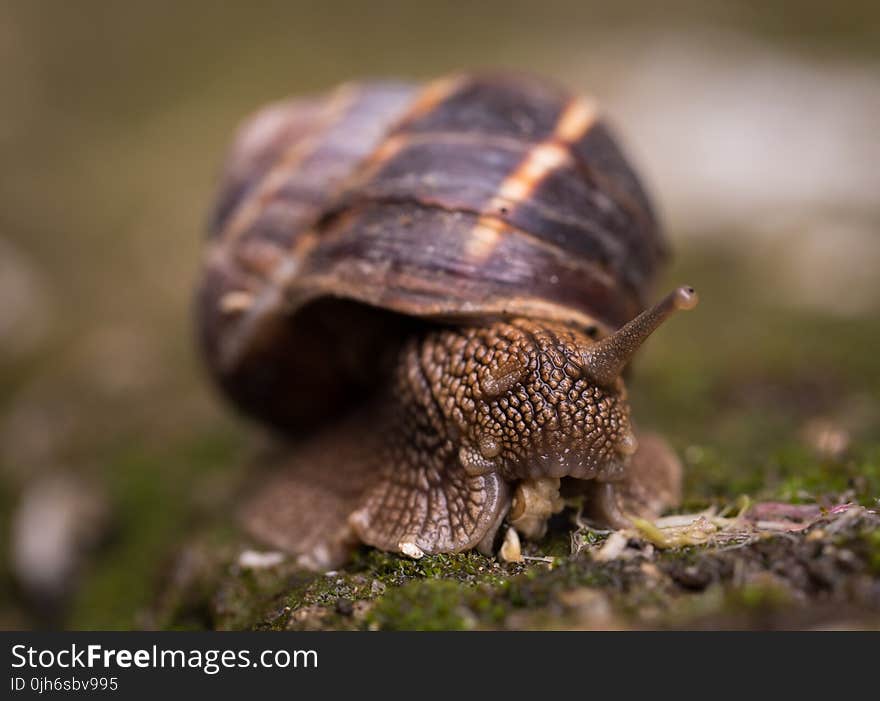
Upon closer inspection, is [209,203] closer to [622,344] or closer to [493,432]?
[493,432]

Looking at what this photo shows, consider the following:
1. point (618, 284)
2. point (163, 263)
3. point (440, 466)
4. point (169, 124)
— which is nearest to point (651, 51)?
point (169, 124)

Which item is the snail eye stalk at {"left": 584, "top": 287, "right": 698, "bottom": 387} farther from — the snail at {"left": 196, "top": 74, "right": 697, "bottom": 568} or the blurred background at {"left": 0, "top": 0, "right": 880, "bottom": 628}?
→ the blurred background at {"left": 0, "top": 0, "right": 880, "bottom": 628}

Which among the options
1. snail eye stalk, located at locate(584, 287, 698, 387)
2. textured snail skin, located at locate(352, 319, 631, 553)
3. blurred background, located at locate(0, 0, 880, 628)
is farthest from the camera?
blurred background, located at locate(0, 0, 880, 628)

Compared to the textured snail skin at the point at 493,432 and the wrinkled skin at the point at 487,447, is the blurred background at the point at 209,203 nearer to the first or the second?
the wrinkled skin at the point at 487,447

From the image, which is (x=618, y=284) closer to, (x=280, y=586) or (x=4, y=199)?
(x=280, y=586)

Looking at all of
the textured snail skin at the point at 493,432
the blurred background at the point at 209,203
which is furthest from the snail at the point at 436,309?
the blurred background at the point at 209,203

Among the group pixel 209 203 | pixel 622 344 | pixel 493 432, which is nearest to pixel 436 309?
pixel 493 432

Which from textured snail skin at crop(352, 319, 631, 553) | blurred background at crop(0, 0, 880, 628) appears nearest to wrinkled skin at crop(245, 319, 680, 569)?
textured snail skin at crop(352, 319, 631, 553)

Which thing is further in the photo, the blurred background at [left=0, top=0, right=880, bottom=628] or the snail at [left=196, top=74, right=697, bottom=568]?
the blurred background at [left=0, top=0, right=880, bottom=628]
